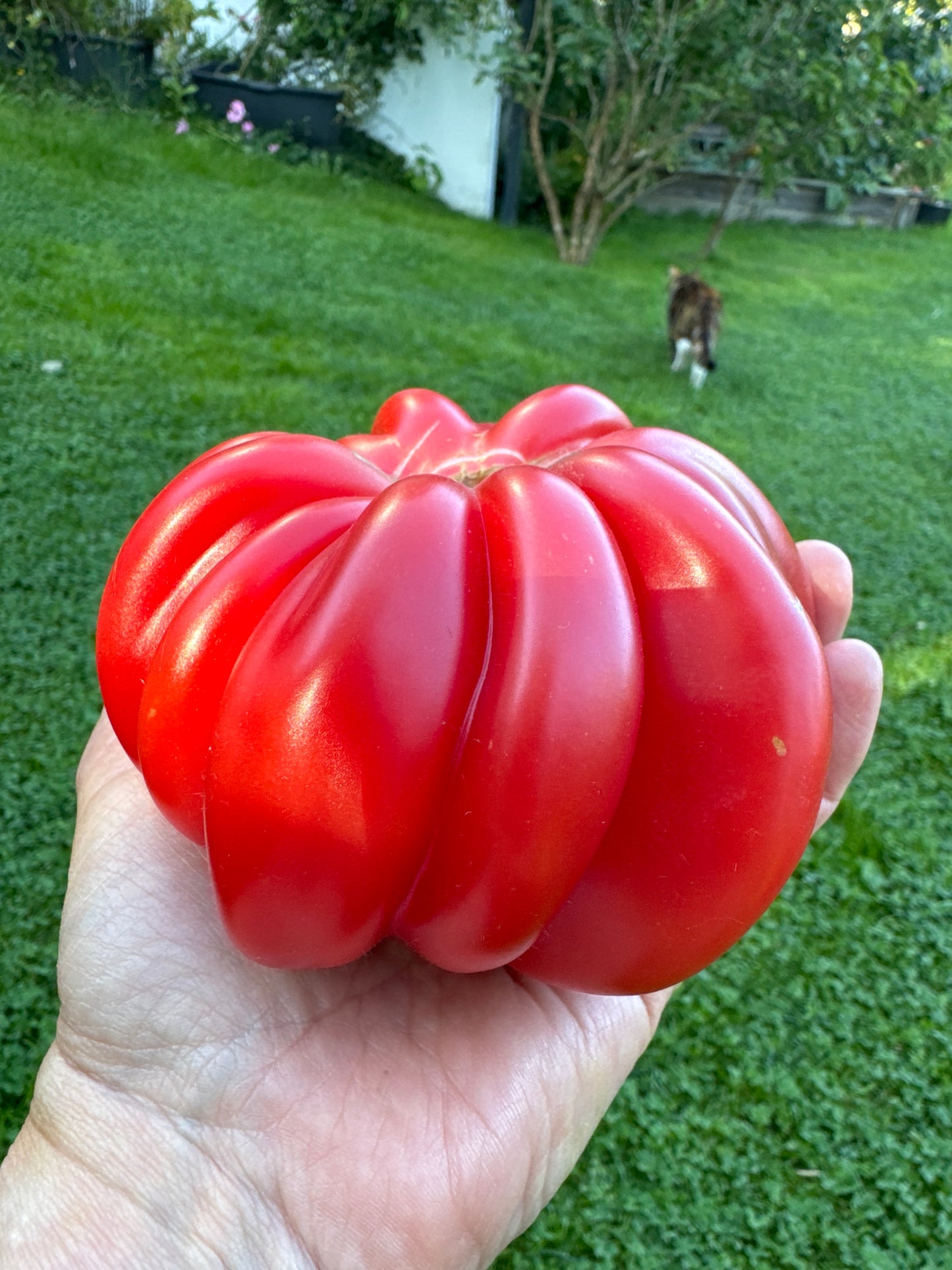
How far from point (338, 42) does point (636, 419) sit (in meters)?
5.34

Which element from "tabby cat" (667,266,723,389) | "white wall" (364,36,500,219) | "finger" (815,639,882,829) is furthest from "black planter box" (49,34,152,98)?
"finger" (815,639,882,829)

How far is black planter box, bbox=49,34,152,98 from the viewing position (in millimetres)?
6926

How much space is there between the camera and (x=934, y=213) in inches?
459

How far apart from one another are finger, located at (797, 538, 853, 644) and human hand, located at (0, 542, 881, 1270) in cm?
72

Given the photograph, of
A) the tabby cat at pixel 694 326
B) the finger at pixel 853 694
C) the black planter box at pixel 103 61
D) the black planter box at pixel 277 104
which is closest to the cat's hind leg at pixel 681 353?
the tabby cat at pixel 694 326

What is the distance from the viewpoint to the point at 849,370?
5773 mm

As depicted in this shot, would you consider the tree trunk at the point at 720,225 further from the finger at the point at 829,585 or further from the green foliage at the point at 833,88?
the finger at the point at 829,585

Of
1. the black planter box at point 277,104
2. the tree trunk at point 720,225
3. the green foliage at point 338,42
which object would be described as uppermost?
the green foliage at point 338,42

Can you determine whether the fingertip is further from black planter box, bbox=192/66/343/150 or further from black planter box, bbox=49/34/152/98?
black planter box, bbox=192/66/343/150

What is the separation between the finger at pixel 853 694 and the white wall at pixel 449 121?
6.99m

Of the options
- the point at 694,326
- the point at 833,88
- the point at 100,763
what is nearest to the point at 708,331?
the point at 694,326

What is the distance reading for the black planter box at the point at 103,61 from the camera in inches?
273

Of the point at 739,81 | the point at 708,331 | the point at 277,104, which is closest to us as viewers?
the point at 708,331

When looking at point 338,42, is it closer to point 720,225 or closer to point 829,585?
point 720,225
